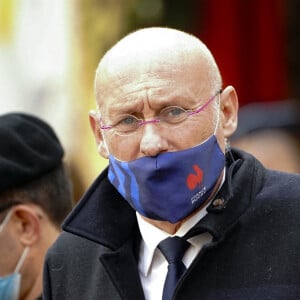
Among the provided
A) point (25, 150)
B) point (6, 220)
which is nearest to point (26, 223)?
point (6, 220)

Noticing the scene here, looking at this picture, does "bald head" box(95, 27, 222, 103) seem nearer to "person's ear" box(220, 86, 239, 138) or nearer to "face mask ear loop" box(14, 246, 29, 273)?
"person's ear" box(220, 86, 239, 138)

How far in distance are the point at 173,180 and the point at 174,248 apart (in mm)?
235

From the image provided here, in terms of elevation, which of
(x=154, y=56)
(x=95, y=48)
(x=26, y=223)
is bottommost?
(x=95, y=48)

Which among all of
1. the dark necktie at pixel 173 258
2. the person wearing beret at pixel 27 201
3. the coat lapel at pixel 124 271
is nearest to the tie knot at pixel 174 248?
the dark necktie at pixel 173 258

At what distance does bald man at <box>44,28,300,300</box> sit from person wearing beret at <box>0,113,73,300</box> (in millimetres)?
898

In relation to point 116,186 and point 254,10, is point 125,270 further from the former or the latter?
point 254,10

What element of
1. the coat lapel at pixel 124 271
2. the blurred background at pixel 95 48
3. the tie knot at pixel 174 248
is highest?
the tie knot at pixel 174 248

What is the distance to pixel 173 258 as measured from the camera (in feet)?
11.2

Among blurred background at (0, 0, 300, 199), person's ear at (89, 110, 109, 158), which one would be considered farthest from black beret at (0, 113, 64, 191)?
blurred background at (0, 0, 300, 199)

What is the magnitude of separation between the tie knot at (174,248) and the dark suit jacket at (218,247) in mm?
83

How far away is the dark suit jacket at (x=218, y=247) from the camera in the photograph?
3.29 m

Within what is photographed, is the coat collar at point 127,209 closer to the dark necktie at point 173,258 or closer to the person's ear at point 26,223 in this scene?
the dark necktie at point 173,258

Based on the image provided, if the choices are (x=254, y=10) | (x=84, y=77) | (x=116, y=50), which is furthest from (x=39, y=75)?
(x=116, y=50)

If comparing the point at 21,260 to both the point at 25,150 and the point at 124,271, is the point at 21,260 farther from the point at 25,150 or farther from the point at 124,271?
the point at 124,271
